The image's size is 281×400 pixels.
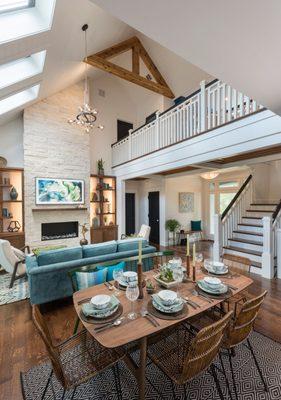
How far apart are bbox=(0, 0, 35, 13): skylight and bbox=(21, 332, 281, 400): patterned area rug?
4.08 m

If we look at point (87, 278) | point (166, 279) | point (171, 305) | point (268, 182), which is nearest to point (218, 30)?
point (171, 305)

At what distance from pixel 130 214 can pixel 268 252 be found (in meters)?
5.44

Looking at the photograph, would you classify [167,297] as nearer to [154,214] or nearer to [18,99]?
[18,99]

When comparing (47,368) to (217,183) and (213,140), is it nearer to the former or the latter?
(213,140)

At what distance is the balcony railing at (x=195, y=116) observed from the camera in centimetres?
335

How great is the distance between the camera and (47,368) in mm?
1889

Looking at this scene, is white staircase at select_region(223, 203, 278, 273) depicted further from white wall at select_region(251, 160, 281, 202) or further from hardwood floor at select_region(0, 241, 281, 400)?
hardwood floor at select_region(0, 241, 281, 400)

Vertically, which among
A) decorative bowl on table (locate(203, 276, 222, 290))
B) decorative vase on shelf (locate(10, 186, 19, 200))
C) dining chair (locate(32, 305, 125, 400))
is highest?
decorative vase on shelf (locate(10, 186, 19, 200))

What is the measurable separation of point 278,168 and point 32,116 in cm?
810

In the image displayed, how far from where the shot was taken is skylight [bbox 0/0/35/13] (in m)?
2.44

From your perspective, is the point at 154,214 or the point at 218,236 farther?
the point at 154,214

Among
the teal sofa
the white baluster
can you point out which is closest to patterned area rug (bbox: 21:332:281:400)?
the teal sofa

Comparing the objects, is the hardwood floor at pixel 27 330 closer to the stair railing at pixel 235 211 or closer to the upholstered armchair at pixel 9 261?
the upholstered armchair at pixel 9 261

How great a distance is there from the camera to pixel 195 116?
4133mm
